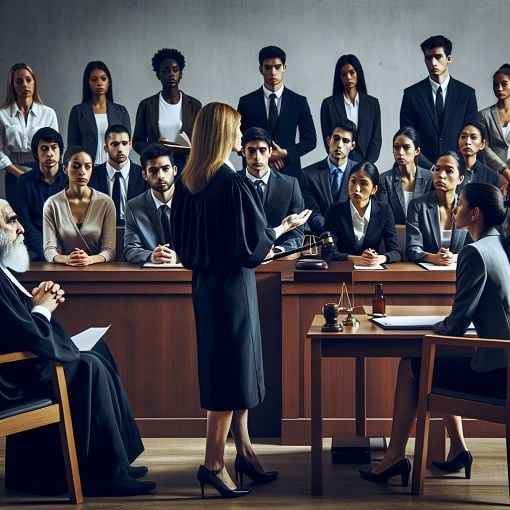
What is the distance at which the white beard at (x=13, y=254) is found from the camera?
4.41m

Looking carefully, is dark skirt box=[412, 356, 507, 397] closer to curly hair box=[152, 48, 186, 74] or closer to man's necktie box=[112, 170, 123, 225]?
man's necktie box=[112, 170, 123, 225]

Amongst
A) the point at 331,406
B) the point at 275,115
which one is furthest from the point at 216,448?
the point at 275,115

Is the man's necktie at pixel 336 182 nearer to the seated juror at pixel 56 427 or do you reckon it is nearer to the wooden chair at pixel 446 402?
the wooden chair at pixel 446 402

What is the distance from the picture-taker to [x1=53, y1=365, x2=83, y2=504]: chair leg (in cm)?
416

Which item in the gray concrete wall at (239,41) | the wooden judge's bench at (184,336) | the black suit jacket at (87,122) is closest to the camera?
the wooden judge's bench at (184,336)

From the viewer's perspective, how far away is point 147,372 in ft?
17.7

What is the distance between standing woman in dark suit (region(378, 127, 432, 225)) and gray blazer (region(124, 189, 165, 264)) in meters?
1.58

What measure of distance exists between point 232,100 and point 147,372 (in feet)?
15.0

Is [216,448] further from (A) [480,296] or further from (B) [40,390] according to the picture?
(A) [480,296]

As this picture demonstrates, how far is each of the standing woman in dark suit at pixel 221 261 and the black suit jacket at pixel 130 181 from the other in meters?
2.65

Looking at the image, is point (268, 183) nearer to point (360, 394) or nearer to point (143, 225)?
point (143, 225)

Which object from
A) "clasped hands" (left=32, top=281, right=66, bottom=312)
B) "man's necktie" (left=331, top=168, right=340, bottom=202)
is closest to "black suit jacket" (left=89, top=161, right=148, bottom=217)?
"man's necktie" (left=331, top=168, right=340, bottom=202)

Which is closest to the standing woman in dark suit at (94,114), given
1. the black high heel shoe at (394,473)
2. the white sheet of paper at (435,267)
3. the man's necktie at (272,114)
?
the man's necktie at (272,114)

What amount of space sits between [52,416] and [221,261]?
0.94m
